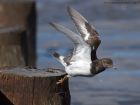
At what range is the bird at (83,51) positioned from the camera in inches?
307

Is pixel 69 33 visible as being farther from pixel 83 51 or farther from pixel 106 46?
pixel 106 46

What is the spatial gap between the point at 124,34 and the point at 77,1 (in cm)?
549

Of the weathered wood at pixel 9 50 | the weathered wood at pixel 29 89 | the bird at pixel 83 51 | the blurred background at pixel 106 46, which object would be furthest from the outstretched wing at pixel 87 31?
the weathered wood at pixel 9 50

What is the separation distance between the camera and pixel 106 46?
1510 cm

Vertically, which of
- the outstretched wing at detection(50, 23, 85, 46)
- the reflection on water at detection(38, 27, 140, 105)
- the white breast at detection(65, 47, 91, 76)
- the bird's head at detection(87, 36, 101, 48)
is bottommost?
the reflection on water at detection(38, 27, 140, 105)

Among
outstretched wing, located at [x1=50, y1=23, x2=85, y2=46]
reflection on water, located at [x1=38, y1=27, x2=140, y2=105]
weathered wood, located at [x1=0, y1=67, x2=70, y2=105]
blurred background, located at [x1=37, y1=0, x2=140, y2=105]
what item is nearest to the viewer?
weathered wood, located at [x1=0, y1=67, x2=70, y2=105]

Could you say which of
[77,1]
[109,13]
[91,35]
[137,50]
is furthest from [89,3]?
[91,35]

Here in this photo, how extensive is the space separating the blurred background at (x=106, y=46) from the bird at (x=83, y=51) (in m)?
2.30

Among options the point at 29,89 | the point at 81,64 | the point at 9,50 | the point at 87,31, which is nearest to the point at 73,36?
the point at 87,31

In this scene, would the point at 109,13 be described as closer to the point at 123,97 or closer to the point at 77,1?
the point at 77,1

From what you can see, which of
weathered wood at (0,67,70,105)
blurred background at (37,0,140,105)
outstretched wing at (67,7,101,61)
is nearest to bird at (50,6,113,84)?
outstretched wing at (67,7,101,61)

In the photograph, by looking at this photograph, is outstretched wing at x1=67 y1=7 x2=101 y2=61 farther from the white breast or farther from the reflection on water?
the reflection on water

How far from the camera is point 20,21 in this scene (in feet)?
48.0

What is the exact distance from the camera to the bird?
307 inches
